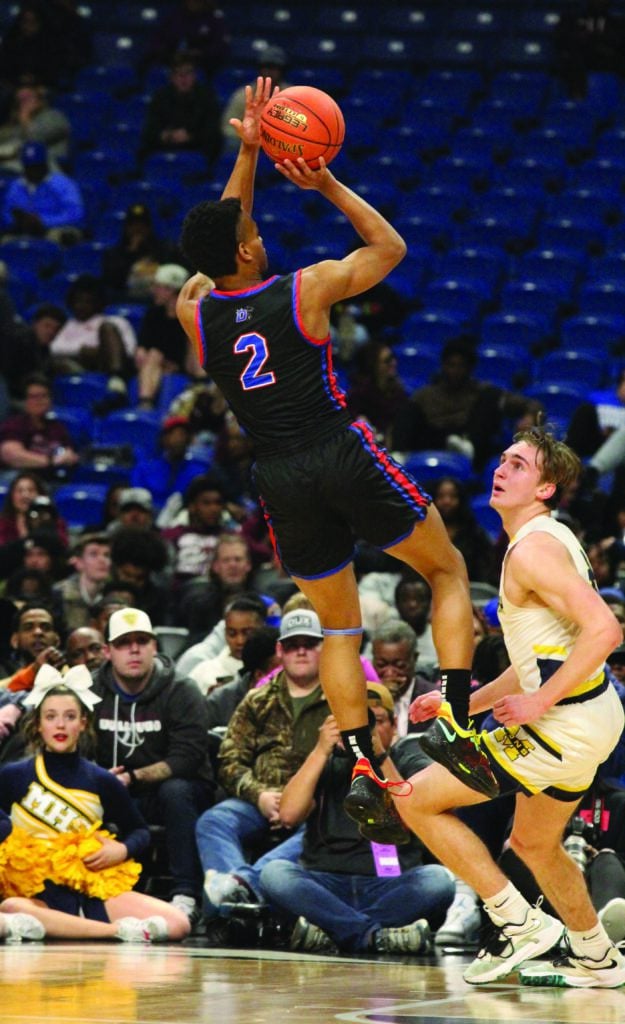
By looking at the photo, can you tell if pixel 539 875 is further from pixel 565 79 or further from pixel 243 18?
pixel 243 18

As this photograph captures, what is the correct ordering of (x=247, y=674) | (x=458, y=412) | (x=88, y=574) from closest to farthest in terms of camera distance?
(x=247, y=674), (x=88, y=574), (x=458, y=412)

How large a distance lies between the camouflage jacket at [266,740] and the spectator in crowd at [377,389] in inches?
198

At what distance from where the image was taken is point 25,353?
1554 cm

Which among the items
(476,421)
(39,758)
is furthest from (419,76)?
(39,758)

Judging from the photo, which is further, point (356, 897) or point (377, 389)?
point (377, 389)

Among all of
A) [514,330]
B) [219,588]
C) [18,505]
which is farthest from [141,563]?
[514,330]

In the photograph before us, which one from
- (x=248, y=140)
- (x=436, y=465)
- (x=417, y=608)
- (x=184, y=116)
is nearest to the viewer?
(x=248, y=140)

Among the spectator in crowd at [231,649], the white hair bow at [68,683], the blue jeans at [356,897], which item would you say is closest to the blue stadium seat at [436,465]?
the spectator in crowd at [231,649]

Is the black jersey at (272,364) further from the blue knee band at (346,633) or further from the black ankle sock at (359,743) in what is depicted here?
the black ankle sock at (359,743)

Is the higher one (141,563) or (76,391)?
(76,391)

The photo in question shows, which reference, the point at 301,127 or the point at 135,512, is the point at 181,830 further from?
the point at 301,127

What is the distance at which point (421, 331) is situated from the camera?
1568 cm

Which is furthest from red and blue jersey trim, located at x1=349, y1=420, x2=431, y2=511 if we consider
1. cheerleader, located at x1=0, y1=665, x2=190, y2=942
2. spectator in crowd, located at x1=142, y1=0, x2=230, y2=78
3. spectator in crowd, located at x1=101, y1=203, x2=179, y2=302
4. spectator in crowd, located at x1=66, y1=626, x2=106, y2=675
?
spectator in crowd, located at x1=142, y1=0, x2=230, y2=78

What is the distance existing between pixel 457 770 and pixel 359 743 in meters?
0.60
